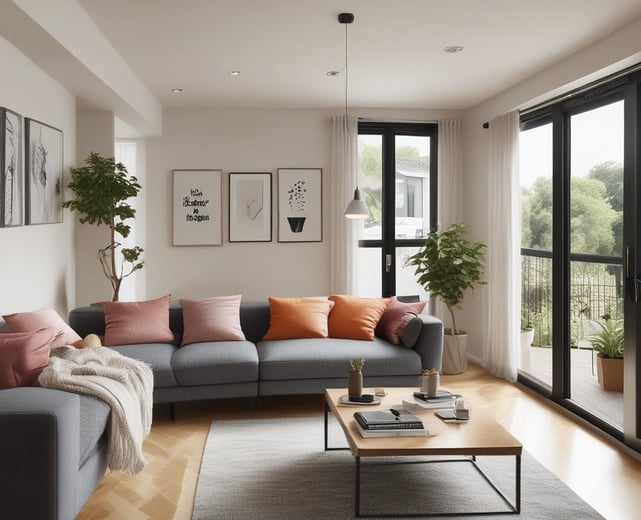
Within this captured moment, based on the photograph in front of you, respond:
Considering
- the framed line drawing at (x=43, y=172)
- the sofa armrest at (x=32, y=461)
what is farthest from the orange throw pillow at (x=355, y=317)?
the sofa armrest at (x=32, y=461)

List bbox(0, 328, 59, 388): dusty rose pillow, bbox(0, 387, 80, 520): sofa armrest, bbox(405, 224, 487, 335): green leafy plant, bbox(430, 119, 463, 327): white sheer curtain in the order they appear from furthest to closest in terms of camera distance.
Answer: bbox(430, 119, 463, 327): white sheer curtain, bbox(405, 224, 487, 335): green leafy plant, bbox(0, 328, 59, 388): dusty rose pillow, bbox(0, 387, 80, 520): sofa armrest

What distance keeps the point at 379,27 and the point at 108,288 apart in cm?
327

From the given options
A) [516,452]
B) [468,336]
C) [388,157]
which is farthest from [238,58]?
[468,336]

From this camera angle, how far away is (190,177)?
Result: 6.64 meters

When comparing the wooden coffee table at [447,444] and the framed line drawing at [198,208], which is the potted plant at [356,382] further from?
the framed line drawing at [198,208]

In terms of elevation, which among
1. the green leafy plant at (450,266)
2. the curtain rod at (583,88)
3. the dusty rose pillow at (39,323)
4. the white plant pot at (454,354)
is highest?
the curtain rod at (583,88)

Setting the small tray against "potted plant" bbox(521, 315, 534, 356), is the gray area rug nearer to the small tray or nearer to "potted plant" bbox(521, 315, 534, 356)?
the small tray

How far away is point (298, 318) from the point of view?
17.4 ft

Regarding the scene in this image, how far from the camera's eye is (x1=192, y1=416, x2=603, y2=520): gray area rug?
3.14 metres

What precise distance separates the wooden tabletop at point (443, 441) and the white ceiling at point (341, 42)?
235 centimetres

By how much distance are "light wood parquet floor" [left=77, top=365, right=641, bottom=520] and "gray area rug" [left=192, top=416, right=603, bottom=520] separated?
12cm

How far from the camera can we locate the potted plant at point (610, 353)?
4.54 m

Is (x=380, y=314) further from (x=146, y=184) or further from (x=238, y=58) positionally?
(x=146, y=184)

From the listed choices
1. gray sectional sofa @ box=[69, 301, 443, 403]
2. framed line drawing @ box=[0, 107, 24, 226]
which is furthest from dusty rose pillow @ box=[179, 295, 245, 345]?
framed line drawing @ box=[0, 107, 24, 226]
